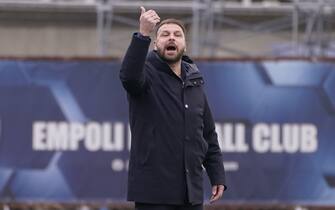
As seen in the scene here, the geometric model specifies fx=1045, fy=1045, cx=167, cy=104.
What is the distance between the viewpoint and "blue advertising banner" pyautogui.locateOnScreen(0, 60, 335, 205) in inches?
451

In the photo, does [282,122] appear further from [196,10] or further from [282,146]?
[196,10]

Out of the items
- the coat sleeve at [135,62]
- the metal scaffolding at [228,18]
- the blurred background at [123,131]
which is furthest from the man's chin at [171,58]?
the metal scaffolding at [228,18]

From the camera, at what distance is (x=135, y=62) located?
5.86m

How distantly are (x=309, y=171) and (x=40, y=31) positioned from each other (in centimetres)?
785

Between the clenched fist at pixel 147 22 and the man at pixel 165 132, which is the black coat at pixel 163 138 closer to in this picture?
the man at pixel 165 132

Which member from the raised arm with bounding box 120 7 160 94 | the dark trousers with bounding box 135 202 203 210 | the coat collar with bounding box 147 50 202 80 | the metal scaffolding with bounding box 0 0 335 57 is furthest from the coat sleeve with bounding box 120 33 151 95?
the metal scaffolding with bounding box 0 0 335 57

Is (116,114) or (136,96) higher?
(136,96)

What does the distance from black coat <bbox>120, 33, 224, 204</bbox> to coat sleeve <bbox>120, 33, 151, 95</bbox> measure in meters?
0.03

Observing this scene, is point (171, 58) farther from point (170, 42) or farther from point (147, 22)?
point (147, 22)

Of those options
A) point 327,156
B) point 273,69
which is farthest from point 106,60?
point 327,156

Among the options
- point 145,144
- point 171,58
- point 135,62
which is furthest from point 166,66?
point 145,144

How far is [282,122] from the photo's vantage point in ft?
37.9

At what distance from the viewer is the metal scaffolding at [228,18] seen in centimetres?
1620

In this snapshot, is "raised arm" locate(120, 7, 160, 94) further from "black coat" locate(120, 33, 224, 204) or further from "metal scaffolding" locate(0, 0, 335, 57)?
"metal scaffolding" locate(0, 0, 335, 57)
